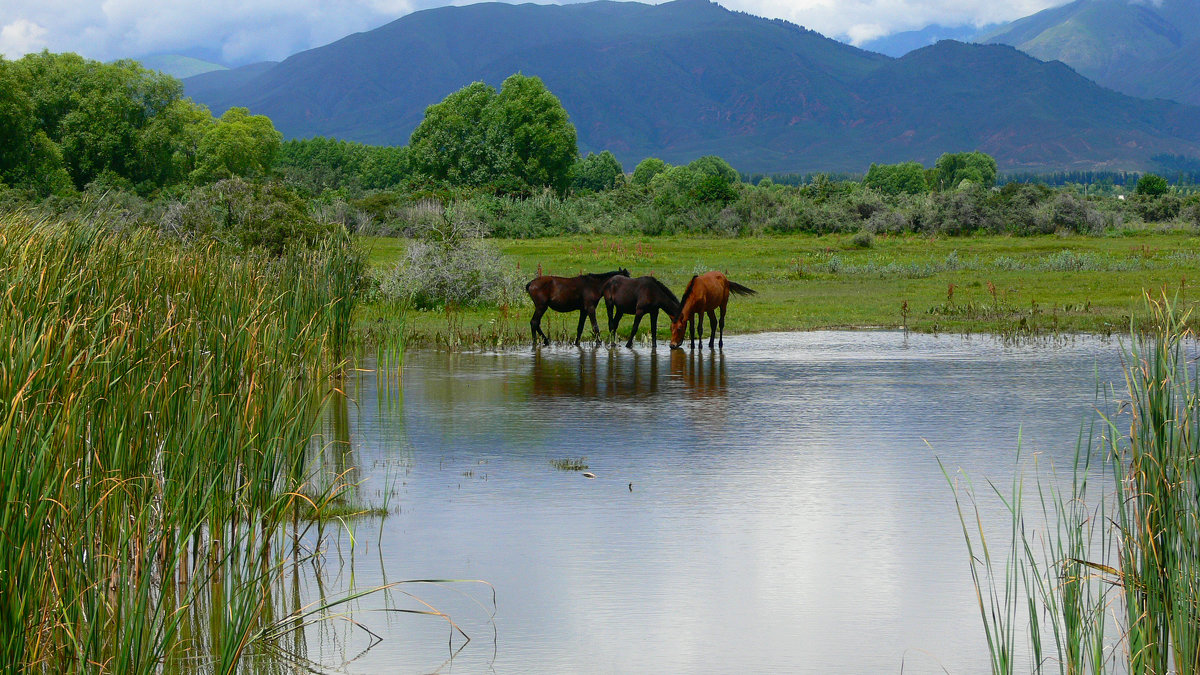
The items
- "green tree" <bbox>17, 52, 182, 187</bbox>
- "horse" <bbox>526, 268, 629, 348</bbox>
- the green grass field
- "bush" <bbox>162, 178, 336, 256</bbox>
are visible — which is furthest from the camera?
"green tree" <bbox>17, 52, 182, 187</bbox>

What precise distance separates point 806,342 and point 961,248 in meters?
26.2

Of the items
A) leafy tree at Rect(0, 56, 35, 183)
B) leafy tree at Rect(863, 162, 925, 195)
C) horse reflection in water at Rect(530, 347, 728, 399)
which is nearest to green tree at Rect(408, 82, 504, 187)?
A: leafy tree at Rect(0, 56, 35, 183)

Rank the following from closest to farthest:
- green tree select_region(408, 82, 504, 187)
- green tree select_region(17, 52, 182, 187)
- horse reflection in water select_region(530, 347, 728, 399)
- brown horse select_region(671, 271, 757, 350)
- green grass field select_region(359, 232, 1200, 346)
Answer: horse reflection in water select_region(530, 347, 728, 399) → brown horse select_region(671, 271, 757, 350) → green grass field select_region(359, 232, 1200, 346) → green tree select_region(17, 52, 182, 187) → green tree select_region(408, 82, 504, 187)

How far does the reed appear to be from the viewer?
538 centimetres

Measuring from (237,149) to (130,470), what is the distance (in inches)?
4650

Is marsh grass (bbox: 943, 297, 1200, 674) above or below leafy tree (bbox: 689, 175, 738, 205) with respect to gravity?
below

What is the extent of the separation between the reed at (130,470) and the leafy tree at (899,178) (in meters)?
149

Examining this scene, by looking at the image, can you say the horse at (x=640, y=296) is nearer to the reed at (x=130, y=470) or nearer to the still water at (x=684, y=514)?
the still water at (x=684, y=514)

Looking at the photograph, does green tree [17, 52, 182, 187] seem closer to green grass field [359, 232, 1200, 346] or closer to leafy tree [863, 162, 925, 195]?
green grass field [359, 232, 1200, 346]

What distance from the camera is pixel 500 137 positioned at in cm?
10350

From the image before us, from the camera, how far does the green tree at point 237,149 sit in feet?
370

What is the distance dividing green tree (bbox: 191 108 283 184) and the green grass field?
67.3m

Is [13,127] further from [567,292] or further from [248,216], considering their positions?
[567,292]

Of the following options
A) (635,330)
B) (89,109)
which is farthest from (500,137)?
(635,330)
